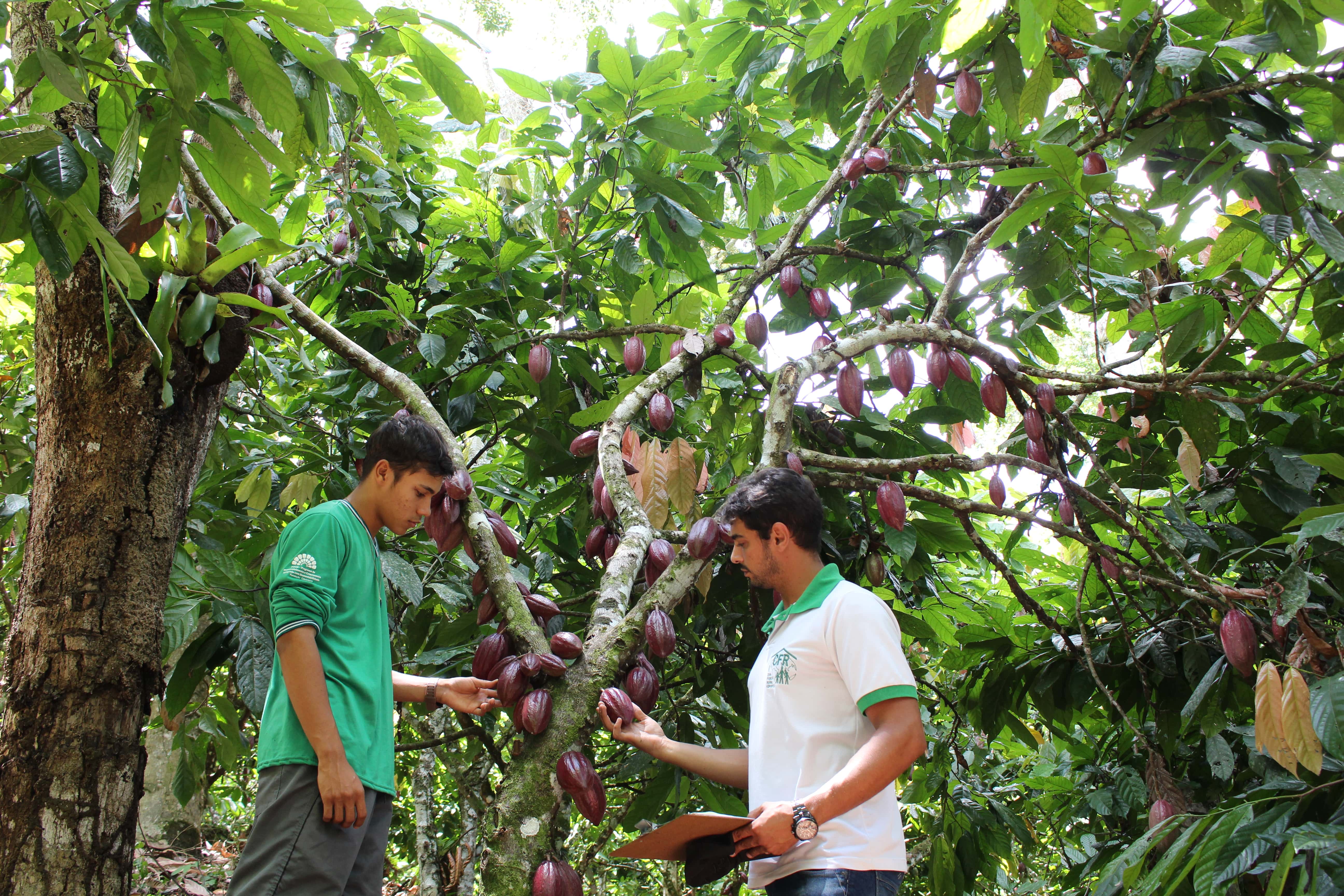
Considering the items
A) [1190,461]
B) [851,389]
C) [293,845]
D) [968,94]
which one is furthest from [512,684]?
[968,94]

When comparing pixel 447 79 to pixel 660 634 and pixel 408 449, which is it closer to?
pixel 408 449

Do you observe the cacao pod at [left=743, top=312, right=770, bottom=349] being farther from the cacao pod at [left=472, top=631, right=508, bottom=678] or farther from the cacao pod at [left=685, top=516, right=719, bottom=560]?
the cacao pod at [left=472, top=631, right=508, bottom=678]

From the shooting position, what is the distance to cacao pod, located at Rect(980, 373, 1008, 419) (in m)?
2.10

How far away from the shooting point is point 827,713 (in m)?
1.45

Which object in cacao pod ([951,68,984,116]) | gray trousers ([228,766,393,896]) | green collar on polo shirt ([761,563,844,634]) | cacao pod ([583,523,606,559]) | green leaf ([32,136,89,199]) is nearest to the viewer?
green leaf ([32,136,89,199])

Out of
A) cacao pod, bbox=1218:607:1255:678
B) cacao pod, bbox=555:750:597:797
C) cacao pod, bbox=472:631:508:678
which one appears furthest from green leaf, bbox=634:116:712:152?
cacao pod, bbox=1218:607:1255:678

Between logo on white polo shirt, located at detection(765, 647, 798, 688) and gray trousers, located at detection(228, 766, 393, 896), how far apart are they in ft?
2.37

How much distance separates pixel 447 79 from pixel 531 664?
1.05 meters

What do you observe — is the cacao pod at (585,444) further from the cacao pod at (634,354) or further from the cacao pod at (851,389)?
the cacao pod at (851,389)

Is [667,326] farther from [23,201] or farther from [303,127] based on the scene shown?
[23,201]

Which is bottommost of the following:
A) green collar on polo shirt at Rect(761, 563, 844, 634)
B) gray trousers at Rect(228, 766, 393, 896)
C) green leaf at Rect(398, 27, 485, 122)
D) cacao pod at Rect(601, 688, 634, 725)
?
gray trousers at Rect(228, 766, 393, 896)

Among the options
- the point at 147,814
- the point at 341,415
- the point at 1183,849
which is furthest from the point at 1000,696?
the point at 147,814

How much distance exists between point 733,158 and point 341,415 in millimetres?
1441

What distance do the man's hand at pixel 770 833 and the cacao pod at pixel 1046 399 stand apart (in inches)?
46.1
